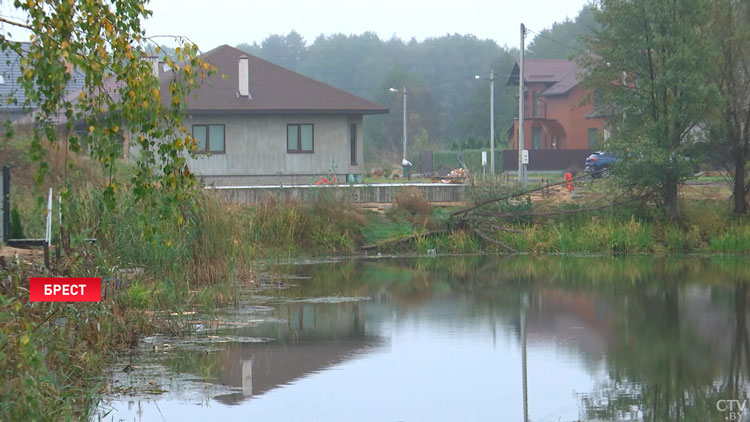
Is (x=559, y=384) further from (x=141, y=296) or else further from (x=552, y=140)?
(x=552, y=140)

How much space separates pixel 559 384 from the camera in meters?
12.6

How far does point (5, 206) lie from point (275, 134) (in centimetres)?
2812

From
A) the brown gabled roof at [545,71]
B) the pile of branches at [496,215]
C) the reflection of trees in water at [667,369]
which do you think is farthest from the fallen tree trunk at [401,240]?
the brown gabled roof at [545,71]

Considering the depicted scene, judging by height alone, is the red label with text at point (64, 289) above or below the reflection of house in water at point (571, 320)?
above

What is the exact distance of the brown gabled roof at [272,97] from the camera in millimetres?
45075

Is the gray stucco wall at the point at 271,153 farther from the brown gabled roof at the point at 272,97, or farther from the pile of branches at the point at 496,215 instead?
the pile of branches at the point at 496,215

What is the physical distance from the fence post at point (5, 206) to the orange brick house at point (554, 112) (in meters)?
53.2

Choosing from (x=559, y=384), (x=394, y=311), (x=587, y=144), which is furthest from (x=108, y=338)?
(x=587, y=144)

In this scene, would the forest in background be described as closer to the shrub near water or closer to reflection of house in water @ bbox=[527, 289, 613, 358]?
the shrub near water

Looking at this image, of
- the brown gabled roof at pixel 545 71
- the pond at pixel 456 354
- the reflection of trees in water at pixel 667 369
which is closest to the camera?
the reflection of trees in water at pixel 667 369

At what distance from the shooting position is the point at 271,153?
45.9 m

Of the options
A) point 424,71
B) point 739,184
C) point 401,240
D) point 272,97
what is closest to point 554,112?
point 272,97

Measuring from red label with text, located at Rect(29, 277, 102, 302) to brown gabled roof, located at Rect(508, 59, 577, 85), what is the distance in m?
66.1

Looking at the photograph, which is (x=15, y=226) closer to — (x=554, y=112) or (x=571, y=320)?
(x=571, y=320)
